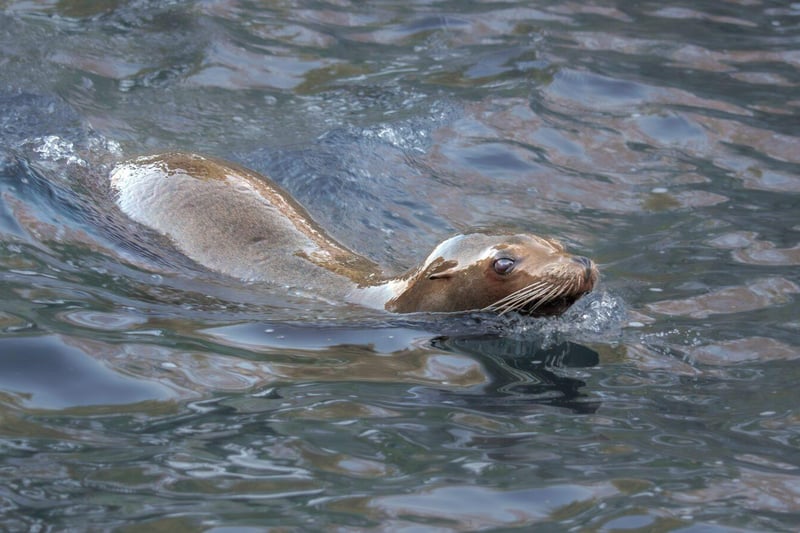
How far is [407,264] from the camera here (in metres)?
7.21

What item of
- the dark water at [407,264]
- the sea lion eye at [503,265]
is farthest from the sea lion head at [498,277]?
the dark water at [407,264]

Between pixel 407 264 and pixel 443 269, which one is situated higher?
pixel 443 269

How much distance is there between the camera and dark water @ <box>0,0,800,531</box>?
379cm

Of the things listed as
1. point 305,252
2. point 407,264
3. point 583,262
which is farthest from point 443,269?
point 407,264

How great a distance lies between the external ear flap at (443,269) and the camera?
602 centimetres

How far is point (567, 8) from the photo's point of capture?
38.5ft

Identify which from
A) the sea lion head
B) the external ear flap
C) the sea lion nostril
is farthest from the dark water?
the sea lion nostril

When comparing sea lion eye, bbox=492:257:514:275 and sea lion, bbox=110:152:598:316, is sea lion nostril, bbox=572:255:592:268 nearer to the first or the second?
sea lion, bbox=110:152:598:316

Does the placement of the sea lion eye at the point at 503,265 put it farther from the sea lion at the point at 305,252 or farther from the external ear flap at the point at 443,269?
the external ear flap at the point at 443,269

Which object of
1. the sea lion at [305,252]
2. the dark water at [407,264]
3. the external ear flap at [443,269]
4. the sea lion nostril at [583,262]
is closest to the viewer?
the dark water at [407,264]

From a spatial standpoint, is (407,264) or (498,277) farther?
(407,264)

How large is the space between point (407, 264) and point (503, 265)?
1482mm

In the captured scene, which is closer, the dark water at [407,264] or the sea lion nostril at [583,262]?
the dark water at [407,264]

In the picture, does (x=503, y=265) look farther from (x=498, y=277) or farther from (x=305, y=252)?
(x=305, y=252)
